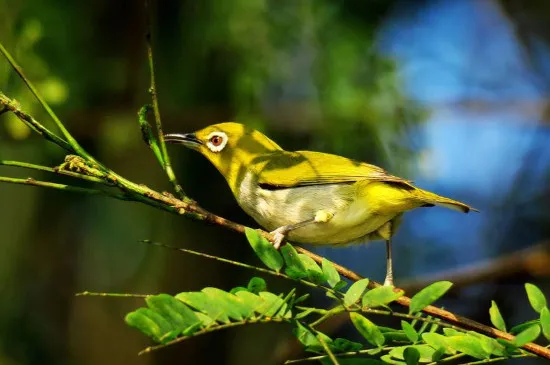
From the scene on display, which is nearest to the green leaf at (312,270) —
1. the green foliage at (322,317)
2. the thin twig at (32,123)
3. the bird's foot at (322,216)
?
the green foliage at (322,317)

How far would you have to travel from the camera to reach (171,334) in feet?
4.58

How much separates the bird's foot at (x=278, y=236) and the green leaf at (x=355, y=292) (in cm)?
74

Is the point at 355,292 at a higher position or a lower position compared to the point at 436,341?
higher

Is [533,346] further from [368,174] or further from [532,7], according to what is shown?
[532,7]

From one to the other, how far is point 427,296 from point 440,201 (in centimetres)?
88

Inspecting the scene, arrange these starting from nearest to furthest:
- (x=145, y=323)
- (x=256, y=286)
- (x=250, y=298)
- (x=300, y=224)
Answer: (x=145, y=323)
(x=250, y=298)
(x=256, y=286)
(x=300, y=224)

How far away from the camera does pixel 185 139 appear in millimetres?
3104

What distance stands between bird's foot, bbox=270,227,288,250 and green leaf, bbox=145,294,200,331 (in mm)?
846

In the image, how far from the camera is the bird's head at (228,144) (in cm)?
310

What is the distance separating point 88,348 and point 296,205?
3.17 metres

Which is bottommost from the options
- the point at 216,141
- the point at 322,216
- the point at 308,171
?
the point at 322,216

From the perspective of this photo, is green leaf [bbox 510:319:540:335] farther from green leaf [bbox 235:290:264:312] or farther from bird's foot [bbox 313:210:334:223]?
bird's foot [bbox 313:210:334:223]

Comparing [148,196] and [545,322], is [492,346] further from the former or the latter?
[148,196]

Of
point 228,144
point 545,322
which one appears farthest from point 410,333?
point 228,144
